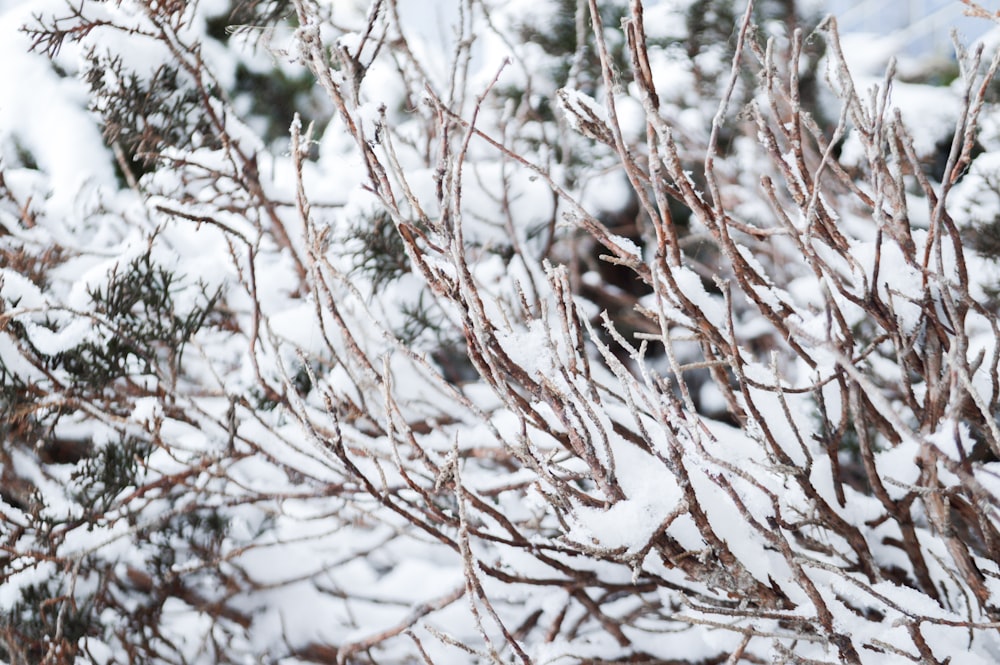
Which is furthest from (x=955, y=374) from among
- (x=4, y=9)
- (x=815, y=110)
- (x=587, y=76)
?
(x=4, y=9)

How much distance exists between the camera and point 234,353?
3.11 metres

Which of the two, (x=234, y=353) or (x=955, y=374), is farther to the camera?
(x=234, y=353)

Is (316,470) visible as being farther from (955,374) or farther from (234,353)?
(955,374)

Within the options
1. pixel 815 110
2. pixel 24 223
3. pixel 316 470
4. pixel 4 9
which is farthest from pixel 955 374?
pixel 4 9

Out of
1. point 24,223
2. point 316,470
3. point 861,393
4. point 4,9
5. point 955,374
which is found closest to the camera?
point 955,374

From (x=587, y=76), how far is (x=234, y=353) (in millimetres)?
2225

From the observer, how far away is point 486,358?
114 centimetres

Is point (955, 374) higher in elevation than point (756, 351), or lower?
lower

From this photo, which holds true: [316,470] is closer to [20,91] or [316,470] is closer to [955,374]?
[955,374]

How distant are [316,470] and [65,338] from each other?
2.53 feet

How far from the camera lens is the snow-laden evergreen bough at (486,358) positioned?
121 centimetres

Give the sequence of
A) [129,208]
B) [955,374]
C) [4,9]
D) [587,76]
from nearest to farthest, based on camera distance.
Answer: [955,374], [129,208], [587,76], [4,9]

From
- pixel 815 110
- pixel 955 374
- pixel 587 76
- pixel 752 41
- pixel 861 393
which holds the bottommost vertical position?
pixel 955 374

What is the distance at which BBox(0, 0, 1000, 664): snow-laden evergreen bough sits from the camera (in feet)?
3.96
